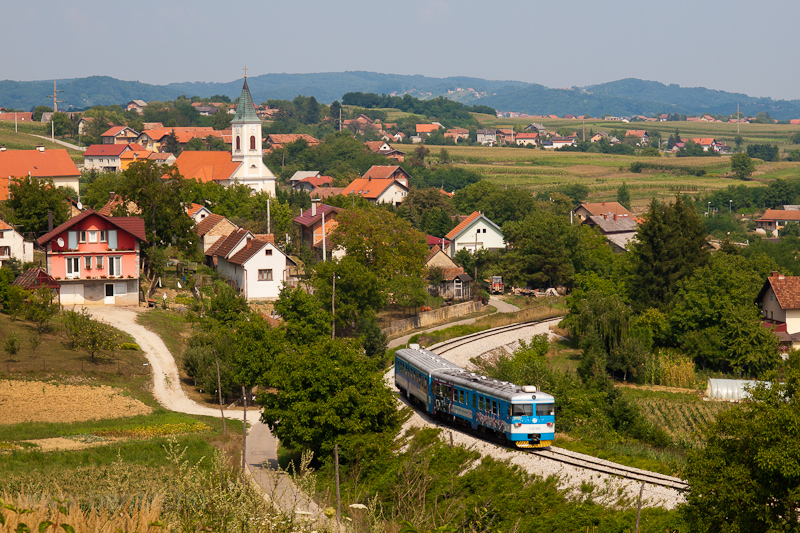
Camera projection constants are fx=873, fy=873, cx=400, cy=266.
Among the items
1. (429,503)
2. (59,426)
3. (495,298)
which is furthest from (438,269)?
(429,503)

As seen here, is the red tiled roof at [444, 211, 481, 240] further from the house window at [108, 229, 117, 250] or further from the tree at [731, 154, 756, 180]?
the tree at [731, 154, 756, 180]

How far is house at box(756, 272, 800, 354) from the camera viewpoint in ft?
160

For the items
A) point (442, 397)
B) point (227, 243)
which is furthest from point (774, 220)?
point (442, 397)

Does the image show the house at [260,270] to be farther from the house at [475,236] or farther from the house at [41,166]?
the house at [41,166]

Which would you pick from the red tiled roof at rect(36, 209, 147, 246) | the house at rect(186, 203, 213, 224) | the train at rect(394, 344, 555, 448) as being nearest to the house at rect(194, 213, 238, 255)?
the house at rect(186, 203, 213, 224)

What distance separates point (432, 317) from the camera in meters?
51.1

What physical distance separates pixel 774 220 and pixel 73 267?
8081 cm

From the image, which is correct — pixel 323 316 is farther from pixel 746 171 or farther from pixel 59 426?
pixel 746 171

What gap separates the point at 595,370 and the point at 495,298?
18919mm

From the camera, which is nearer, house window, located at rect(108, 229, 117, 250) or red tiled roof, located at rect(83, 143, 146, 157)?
house window, located at rect(108, 229, 117, 250)

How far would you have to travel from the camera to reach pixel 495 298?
59.6 m

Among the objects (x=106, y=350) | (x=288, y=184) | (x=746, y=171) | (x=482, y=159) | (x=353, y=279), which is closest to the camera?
(x=106, y=350)

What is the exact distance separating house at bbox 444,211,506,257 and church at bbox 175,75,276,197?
29.7 meters

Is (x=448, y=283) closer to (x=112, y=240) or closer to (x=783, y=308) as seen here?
(x=783, y=308)
